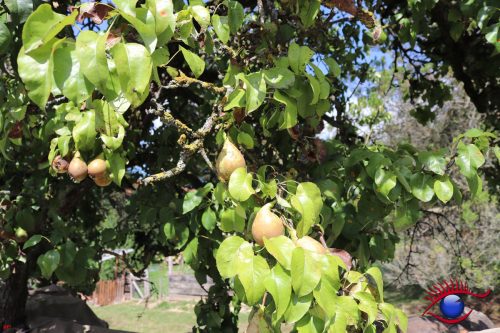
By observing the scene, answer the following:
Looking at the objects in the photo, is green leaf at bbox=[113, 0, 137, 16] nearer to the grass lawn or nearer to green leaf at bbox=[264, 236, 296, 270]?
green leaf at bbox=[264, 236, 296, 270]

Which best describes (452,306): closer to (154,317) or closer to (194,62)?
(194,62)

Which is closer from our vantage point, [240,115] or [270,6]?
[240,115]

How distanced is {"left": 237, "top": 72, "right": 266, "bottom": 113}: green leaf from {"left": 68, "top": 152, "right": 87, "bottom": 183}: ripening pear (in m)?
0.85

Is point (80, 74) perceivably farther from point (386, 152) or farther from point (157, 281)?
point (157, 281)

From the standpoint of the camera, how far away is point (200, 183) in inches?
147

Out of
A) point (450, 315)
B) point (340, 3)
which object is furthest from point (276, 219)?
point (450, 315)

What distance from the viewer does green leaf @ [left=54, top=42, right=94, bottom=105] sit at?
2.43ft

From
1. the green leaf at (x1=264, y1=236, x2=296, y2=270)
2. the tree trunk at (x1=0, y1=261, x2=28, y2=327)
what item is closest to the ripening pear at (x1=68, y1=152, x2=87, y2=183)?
the green leaf at (x1=264, y1=236, x2=296, y2=270)

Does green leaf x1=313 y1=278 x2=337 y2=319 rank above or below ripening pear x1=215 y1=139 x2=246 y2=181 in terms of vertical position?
below

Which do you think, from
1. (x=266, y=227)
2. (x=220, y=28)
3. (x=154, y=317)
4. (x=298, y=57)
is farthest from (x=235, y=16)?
(x=154, y=317)

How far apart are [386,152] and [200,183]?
7.02ft

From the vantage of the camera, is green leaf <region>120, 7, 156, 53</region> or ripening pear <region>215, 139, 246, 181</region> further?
ripening pear <region>215, 139, 246, 181</region>

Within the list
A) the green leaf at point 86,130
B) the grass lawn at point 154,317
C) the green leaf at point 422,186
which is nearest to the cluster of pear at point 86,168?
the green leaf at point 86,130

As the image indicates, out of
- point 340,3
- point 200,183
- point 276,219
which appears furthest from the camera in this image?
point 200,183
